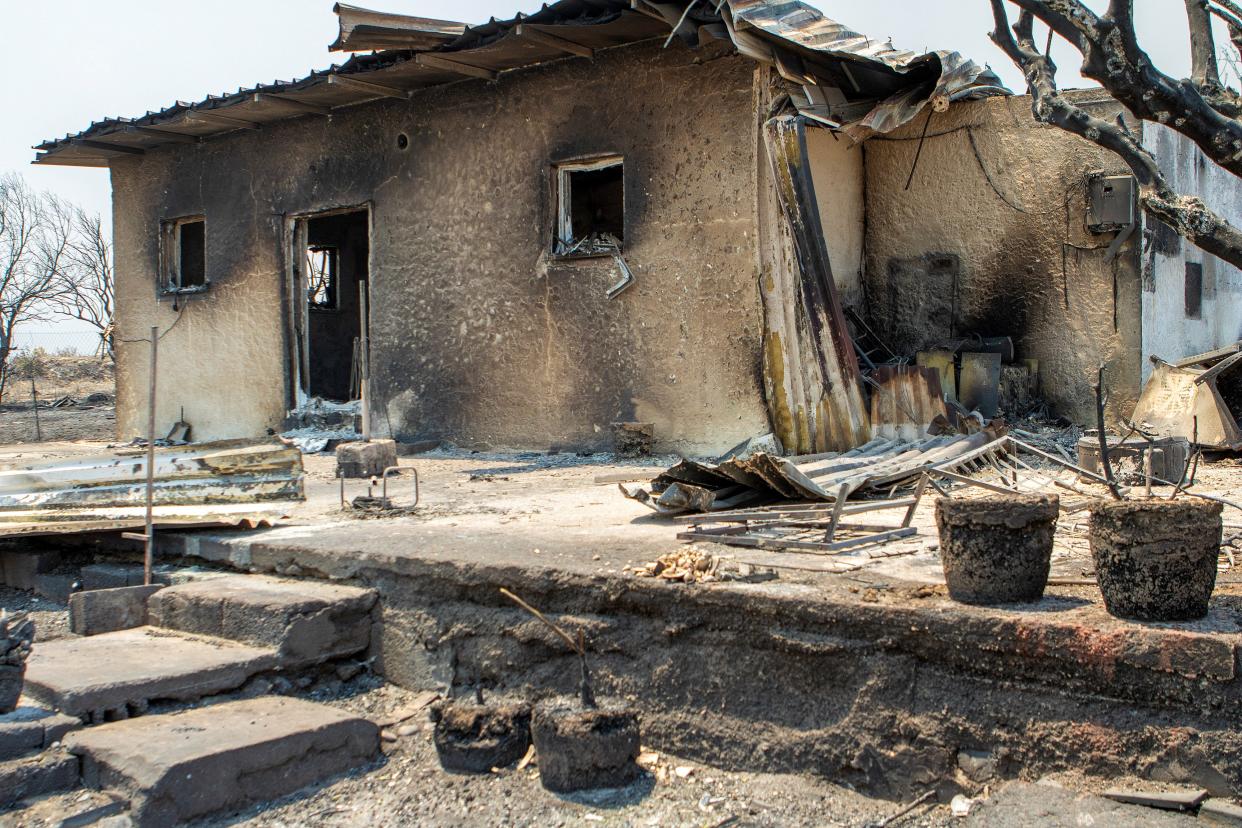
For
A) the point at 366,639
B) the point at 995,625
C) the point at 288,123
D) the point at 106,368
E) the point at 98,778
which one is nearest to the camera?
the point at 995,625

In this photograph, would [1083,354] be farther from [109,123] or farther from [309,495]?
[109,123]

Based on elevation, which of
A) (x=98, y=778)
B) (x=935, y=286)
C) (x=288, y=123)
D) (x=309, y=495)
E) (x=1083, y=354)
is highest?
(x=288, y=123)

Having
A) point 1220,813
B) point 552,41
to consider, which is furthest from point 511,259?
point 1220,813

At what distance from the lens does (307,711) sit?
13.4 feet

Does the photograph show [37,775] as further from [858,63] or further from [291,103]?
[291,103]

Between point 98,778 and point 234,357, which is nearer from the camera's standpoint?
point 98,778

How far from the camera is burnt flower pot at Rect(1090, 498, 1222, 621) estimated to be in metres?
3.14

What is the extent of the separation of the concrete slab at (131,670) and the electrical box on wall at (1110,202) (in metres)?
7.07

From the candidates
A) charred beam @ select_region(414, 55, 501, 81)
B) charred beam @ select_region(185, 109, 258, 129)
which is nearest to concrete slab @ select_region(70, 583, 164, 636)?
charred beam @ select_region(414, 55, 501, 81)

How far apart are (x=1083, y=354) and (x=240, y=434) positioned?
829 cm

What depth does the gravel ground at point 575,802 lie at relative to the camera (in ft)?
11.4

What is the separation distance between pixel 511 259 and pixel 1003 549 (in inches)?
260

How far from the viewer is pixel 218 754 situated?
11.7 feet

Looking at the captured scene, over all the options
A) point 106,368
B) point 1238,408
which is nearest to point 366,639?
point 1238,408
